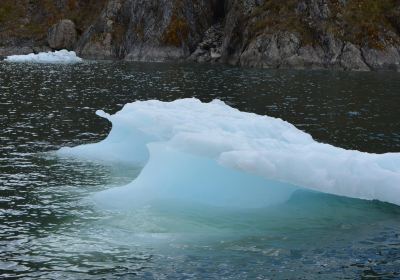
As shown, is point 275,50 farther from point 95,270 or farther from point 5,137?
point 95,270

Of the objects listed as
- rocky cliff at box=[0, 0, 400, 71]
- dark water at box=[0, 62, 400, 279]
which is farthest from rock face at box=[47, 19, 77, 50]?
dark water at box=[0, 62, 400, 279]

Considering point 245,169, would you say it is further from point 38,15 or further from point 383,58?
point 38,15

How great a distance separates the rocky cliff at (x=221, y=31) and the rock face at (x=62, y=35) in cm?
29

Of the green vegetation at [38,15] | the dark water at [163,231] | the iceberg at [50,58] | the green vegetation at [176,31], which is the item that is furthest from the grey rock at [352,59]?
the green vegetation at [38,15]

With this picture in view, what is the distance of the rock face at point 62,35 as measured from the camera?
150 meters

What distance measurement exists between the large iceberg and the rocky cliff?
84511mm

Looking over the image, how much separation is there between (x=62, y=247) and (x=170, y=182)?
6.22 m

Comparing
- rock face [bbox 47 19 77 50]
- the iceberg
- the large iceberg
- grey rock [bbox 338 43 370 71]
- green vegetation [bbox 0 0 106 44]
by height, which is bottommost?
the large iceberg

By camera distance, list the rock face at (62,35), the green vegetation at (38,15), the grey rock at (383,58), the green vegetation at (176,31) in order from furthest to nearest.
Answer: the green vegetation at (38,15) < the rock face at (62,35) < the green vegetation at (176,31) < the grey rock at (383,58)

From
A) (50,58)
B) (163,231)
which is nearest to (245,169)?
(163,231)

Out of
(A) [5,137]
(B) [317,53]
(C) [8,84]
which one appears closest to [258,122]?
(A) [5,137]

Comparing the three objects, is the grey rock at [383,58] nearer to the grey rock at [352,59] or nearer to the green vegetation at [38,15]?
the grey rock at [352,59]

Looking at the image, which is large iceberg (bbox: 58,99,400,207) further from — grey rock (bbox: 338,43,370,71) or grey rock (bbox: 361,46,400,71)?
grey rock (bbox: 361,46,400,71)

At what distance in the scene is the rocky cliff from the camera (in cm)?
10612
